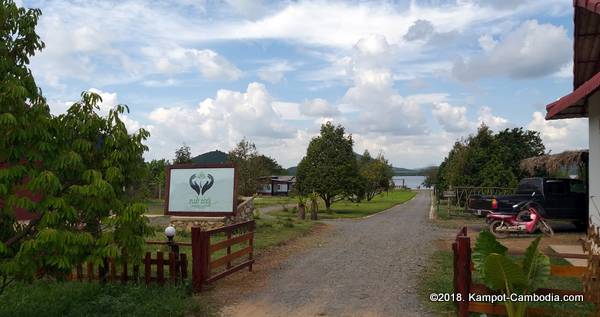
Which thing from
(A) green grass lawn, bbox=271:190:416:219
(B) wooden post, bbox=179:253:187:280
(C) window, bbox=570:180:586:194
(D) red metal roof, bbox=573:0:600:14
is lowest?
(A) green grass lawn, bbox=271:190:416:219

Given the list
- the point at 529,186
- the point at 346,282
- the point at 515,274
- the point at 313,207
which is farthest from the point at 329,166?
the point at 515,274

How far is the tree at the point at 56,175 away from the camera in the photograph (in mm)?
5555

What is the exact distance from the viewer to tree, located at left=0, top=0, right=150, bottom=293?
5555mm

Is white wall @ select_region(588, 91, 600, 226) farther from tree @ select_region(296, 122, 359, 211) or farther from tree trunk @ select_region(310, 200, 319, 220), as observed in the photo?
tree @ select_region(296, 122, 359, 211)

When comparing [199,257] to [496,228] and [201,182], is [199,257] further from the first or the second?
[496,228]

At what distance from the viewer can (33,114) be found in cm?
575

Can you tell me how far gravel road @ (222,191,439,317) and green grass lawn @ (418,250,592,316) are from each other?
0.19 m

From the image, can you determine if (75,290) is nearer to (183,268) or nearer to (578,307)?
(183,268)

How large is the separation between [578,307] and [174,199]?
12.5 meters

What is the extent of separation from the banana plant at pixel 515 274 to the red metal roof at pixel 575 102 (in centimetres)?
374

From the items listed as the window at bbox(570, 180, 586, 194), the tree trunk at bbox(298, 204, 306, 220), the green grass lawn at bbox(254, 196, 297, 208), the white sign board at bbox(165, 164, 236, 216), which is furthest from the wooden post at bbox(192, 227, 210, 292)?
the green grass lawn at bbox(254, 196, 297, 208)

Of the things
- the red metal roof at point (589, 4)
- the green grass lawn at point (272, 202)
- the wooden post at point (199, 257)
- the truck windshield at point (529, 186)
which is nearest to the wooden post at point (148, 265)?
the wooden post at point (199, 257)

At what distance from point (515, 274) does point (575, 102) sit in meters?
4.75

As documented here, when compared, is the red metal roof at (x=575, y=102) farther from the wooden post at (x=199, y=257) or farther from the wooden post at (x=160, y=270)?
the wooden post at (x=160, y=270)
